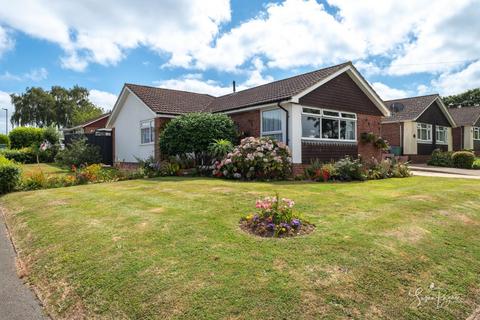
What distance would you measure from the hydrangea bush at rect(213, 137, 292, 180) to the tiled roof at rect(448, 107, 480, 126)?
2673 centimetres

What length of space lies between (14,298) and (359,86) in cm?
A: 1675

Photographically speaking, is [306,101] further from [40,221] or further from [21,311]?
[21,311]

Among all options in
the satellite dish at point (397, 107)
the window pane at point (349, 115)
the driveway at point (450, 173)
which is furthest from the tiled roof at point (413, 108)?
the window pane at point (349, 115)

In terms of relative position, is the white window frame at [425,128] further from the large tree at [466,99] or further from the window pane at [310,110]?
the large tree at [466,99]

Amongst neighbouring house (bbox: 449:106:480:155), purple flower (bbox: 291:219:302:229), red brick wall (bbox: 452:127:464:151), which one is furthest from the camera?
red brick wall (bbox: 452:127:464:151)

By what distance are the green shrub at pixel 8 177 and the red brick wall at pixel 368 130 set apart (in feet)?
49.1

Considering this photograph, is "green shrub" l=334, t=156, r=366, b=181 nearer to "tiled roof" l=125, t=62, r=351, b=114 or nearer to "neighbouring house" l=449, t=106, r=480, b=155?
"tiled roof" l=125, t=62, r=351, b=114

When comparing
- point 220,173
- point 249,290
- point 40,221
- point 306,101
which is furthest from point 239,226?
point 306,101

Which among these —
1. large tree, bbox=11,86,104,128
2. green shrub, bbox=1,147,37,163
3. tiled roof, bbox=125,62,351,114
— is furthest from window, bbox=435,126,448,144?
large tree, bbox=11,86,104,128

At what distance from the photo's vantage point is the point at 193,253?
4250 mm

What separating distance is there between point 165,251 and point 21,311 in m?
1.65

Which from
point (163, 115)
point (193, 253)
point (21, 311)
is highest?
point (163, 115)

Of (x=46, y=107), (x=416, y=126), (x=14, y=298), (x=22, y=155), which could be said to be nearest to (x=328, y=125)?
(x=416, y=126)

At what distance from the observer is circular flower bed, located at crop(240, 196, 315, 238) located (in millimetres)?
4961
